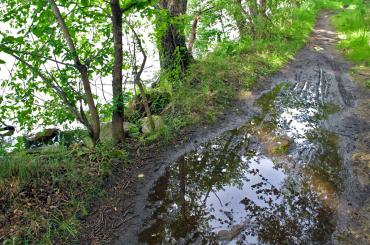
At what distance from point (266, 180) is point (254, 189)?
27 centimetres

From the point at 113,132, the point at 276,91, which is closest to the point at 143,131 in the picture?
the point at 113,132

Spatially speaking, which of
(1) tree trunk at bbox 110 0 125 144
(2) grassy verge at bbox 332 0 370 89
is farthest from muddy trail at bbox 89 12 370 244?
(2) grassy verge at bbox 332 0 370 89

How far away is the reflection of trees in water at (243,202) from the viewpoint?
136 inches

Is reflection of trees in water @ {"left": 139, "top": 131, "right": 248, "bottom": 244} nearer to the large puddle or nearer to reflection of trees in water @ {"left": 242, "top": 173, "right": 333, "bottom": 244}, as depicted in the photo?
the large puddle

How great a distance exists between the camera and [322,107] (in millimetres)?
6441

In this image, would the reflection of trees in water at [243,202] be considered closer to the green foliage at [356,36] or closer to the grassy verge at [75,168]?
the grassy verge at [75,168]

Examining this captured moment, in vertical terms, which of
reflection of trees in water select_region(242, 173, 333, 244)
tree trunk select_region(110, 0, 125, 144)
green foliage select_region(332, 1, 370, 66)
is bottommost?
reflection of trees in water select_region(242, 173, 333, 244)

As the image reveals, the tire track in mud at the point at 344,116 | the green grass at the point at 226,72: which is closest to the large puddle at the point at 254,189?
the tire track in mud at the point at 344,116

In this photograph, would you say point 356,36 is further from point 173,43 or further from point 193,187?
point 193,187

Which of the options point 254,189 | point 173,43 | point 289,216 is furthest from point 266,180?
point 173,43

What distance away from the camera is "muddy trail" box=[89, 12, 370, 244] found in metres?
3.49

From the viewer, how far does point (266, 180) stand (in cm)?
439

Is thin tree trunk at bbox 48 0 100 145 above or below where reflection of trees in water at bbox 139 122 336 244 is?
above

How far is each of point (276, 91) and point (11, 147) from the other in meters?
5.62
